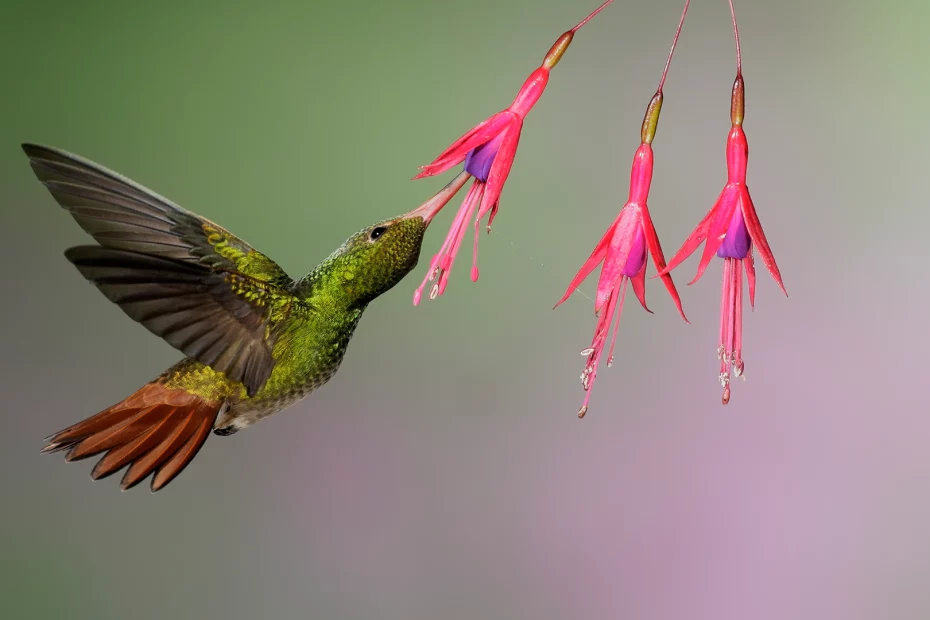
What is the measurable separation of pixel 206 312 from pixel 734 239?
1.04ft

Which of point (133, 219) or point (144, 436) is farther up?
point (133, 219)

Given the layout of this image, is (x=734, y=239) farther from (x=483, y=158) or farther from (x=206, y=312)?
(x=206, y=312)

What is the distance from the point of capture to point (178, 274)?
0.50 m

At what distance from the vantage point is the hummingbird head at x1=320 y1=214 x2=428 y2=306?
0.49m

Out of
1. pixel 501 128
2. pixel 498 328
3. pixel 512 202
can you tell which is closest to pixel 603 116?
pixel 512 202

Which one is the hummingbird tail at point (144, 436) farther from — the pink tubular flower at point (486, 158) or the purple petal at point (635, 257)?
the purple petal at point (635, 257)

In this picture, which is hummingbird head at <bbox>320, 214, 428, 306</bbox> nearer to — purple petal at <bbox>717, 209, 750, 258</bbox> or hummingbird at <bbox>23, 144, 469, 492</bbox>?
hummingbird at <bbox>23, 144, 469, 492</bbox>

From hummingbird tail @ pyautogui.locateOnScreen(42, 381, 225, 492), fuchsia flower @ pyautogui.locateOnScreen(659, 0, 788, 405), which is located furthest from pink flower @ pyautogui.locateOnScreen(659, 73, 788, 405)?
hummingbird tail @ pyautogui.locateOnScreen(42, 381, 225, 492)

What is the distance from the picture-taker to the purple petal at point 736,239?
50 cm

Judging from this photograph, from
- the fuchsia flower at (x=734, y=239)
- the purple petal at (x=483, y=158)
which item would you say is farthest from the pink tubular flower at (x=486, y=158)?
the fuchsia flower at (x=734, y=239)

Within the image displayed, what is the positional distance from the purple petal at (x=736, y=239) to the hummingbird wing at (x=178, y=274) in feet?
0.89

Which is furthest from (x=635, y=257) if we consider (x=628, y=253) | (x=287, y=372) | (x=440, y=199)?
(x=287, y=372)

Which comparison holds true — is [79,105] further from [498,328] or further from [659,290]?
[659,290]

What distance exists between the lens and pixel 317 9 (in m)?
1.23
